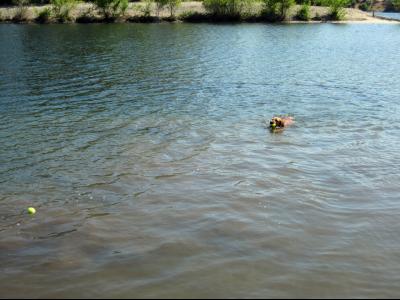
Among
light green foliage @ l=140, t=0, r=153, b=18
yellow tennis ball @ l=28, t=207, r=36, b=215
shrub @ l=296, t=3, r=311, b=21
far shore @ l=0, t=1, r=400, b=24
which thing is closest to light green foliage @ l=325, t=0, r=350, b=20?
far shore @ l=0, t=1, r=400, b=24

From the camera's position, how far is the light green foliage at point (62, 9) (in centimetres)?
8656

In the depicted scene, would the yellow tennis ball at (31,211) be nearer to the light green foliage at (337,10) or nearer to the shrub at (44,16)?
the shrub at (44,16)

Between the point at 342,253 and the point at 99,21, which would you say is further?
the point at 99,21

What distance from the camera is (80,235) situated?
10734mm

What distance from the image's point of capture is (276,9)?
94500 millimetres

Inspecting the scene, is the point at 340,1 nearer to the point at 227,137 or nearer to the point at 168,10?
the point at 168,10

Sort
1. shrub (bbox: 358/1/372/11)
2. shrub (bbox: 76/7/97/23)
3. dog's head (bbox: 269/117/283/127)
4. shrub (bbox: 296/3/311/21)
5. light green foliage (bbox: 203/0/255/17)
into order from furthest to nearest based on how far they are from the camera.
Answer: shrub (bbox: 358/1/372/11), shrub (bbox: 296/3/311/21), light green foliage (bbox: 203/0/255/17), shrub (bbox: 76/7/97/23), dog's head (bbox: 269/117/283/127)

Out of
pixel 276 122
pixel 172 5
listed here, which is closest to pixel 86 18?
pixel 172 5

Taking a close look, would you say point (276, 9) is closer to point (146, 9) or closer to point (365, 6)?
point (146, 9)

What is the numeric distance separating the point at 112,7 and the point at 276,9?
120 feet

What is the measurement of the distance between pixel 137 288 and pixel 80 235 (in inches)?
114

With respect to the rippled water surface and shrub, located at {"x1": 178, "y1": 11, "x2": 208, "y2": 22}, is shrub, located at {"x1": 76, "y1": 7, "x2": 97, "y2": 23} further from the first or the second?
the rippled water surface

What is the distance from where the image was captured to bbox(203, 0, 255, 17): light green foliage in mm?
92688

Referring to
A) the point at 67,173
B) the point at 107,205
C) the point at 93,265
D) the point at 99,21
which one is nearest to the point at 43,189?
the point at 67,173
